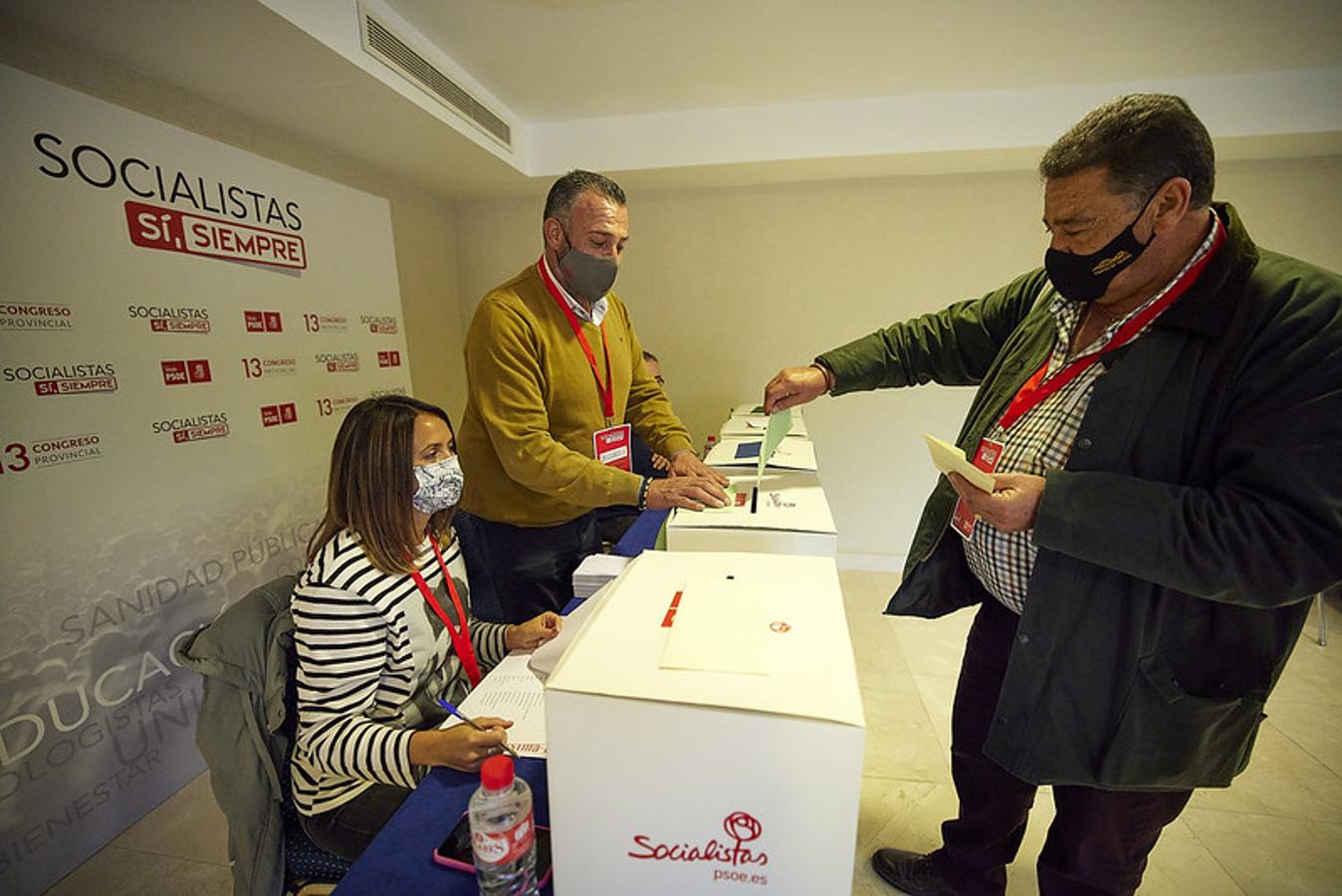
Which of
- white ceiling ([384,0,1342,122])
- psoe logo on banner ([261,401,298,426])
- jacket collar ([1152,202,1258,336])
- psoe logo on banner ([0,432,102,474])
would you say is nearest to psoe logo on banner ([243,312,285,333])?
psoe logo on banner ([261,401,298,426])

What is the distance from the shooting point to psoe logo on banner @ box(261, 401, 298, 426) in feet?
7.16

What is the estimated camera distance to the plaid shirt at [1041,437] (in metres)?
0.93

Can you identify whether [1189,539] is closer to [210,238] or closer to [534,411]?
[534,411]

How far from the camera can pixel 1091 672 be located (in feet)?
2.95

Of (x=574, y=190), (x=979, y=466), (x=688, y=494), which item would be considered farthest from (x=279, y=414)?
(x=979, y=466)

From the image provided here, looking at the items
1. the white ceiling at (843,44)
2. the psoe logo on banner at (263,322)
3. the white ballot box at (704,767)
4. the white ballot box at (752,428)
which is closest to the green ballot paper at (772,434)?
the white ballot box at (752,428)

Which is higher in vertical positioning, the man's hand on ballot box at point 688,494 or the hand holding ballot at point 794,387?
the hand holding ballot at point 794,387

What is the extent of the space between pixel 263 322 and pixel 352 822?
2.03 meters

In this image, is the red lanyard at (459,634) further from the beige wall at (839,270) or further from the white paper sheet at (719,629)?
the beige wall at (839,270)

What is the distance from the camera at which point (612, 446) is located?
166 cm

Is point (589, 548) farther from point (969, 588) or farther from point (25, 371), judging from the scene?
point (25, 371)

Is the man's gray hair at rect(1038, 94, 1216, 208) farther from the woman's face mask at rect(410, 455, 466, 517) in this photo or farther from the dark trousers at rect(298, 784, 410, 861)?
the dark trousers at rect(298, 784, 410, 861)

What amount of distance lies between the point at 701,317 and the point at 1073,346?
2672 mm

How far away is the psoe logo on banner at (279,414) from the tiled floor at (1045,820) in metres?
1.34
